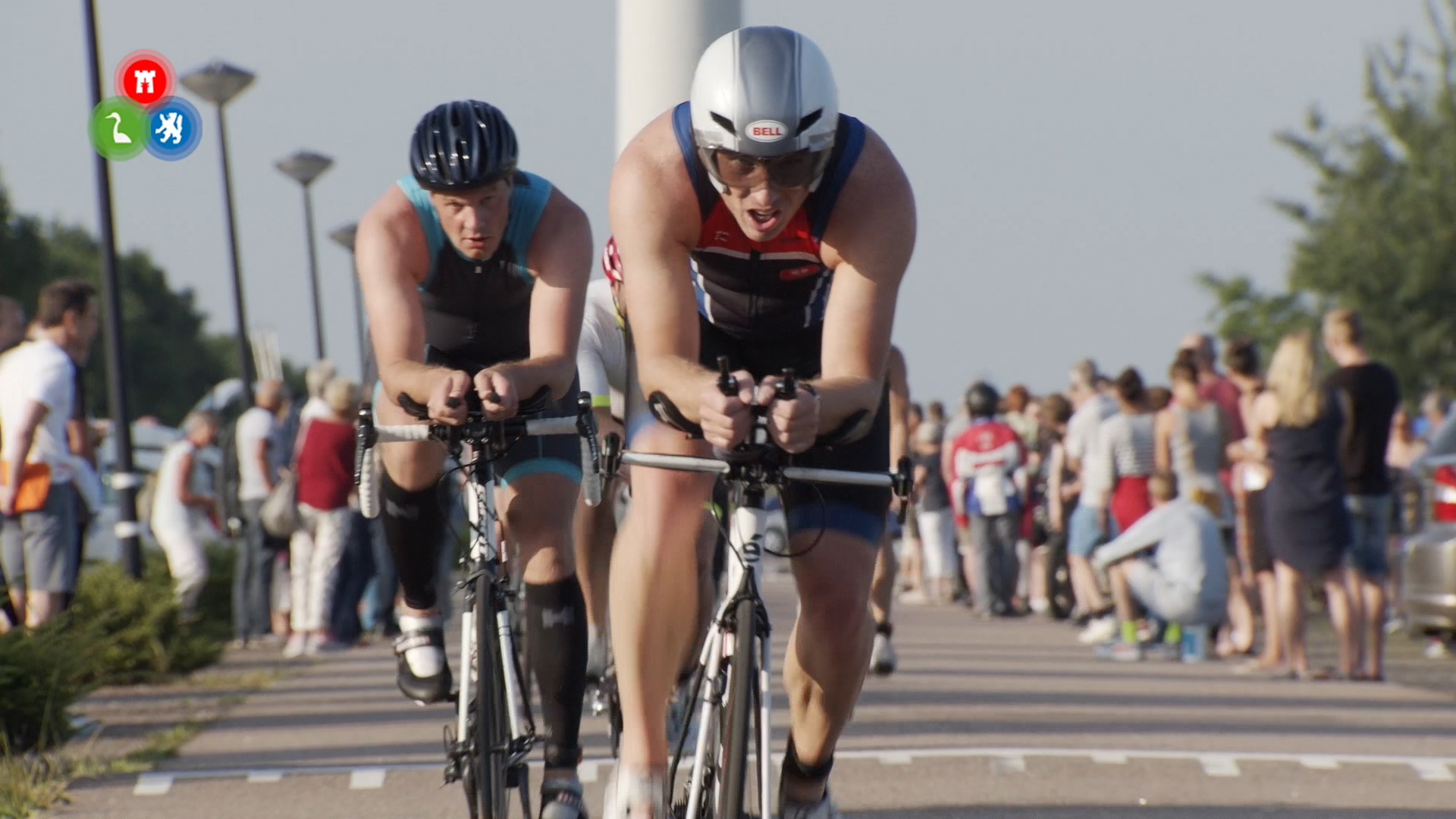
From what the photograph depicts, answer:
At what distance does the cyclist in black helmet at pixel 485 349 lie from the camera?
19.5ft

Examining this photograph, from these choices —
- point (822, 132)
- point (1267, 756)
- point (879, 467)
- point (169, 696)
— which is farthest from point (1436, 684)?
point (822, 132)

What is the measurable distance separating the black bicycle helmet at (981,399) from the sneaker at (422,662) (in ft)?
43.8

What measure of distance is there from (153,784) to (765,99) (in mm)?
4336

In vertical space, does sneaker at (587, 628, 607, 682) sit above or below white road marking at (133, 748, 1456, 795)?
above

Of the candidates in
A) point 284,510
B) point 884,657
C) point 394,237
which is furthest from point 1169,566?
point 394,237

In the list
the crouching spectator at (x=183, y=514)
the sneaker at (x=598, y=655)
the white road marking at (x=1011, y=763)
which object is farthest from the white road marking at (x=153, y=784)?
the crouching spectator at (x=183, y=514)

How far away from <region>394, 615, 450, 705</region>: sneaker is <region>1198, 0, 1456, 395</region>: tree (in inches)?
1797

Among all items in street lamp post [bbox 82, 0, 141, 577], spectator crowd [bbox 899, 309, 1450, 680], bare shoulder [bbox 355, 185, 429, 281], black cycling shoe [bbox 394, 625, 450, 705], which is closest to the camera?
bare shoulder [bbox 355, 185, 429, 281]

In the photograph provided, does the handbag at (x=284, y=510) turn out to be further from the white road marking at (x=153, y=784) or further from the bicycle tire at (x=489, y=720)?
the bicycle tire at (x=489, y=720)

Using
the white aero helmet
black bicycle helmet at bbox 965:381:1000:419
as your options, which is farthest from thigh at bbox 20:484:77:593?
black bicycle helmet at bbox 965:381:1000:419

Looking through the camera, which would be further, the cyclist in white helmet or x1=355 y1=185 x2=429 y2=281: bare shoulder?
x1=355 y1=185 x2=429 y2=281: bare shoulder

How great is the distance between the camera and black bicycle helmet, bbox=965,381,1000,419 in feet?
64.2

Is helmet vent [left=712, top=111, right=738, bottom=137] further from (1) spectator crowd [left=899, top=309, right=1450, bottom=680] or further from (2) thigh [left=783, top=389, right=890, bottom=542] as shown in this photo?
(1) spectator crowd [left=899, top=309, right=1450, bottom=680]

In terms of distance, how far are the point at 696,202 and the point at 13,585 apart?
6256mm
